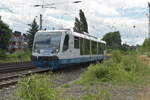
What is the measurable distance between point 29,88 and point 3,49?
118ft

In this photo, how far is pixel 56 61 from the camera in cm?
1720

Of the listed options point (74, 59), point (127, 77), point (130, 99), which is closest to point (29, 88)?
point (130, 99)

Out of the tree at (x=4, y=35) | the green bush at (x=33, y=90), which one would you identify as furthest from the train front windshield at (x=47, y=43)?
the tree at (x=4, y=35)

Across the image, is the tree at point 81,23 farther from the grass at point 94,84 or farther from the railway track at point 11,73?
the railway track at point 11,73

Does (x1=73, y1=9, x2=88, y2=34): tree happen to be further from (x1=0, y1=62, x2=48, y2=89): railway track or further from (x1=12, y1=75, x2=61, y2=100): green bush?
(x1=12, y1=75, x2=61, y2=100): green bush

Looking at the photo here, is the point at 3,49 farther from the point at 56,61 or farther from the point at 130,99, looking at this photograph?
the point at 130,99

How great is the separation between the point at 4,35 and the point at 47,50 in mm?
25219

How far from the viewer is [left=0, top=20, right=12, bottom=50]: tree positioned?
1602 inches

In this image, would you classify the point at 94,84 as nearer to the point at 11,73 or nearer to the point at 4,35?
the point at 11,73

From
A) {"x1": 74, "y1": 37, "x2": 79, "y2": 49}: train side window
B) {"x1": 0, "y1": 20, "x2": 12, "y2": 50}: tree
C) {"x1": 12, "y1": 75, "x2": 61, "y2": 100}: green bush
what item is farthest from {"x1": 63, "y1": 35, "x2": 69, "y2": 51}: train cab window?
{"x1": 0, "y1": 20, "x2": 12, "y2": 50}: tree

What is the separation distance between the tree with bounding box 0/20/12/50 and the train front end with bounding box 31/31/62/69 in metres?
23.5

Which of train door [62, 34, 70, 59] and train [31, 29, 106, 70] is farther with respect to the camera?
train door [62, 34, 70, 59]

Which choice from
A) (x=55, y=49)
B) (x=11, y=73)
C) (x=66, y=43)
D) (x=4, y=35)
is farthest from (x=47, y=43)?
(x=4, y=35)

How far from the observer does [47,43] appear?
18.0 meters
